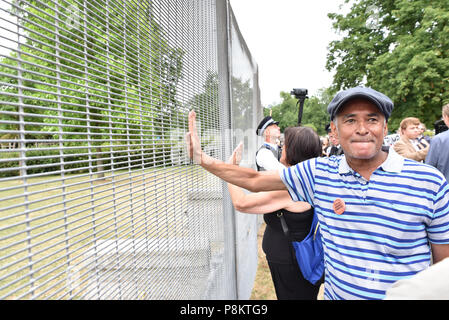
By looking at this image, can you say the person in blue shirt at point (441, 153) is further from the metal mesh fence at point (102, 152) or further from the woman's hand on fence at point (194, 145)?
→ the woman's hand on fence at point (194, 145)

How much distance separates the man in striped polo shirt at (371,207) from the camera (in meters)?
1.39

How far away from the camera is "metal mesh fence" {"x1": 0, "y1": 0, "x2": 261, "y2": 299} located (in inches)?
34.2

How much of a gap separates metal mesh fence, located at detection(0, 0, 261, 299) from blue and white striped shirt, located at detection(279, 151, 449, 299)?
0.94 meters

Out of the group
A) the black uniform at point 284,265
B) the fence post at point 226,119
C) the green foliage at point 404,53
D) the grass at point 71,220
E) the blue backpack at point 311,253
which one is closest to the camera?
the grass at point 71,220

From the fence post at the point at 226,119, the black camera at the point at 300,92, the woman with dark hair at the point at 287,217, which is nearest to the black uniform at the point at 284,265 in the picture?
the woman with dark hair at the point at 287,217

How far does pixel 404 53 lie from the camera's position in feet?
44.0

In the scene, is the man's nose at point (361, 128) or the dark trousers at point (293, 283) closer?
the man's nose at point (361, 128)

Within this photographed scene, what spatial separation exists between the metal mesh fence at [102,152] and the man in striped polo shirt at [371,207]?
883 mm

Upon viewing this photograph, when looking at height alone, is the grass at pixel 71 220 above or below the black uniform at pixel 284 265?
above

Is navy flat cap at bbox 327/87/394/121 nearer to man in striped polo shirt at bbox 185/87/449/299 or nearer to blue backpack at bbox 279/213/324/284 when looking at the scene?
man in striped polo shirt at bbox 185/87/449/299

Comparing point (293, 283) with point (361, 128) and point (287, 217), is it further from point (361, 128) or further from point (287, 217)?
point (361, 128)

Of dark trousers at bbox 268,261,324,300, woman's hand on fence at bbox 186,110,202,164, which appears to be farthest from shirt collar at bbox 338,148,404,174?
dark trousers at bbox 268,261,324,300
